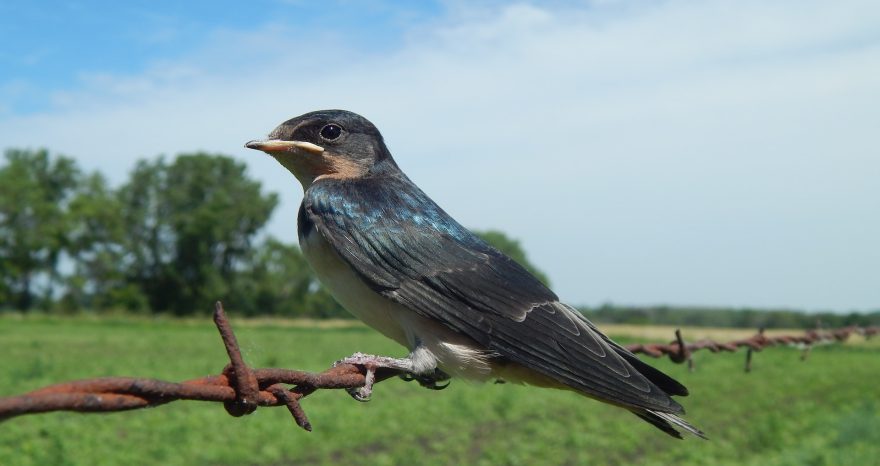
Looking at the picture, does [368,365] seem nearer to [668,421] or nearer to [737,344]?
[668,421]

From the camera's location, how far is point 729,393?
19.3m

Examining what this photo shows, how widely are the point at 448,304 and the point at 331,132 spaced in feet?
3.10

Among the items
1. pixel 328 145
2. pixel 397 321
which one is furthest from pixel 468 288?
pixel 328 145

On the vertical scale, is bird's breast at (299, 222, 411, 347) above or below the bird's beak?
below

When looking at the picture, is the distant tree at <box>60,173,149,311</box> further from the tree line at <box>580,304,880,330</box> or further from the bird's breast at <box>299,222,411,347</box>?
the bird's breast at <box>299,222,411,347</box>

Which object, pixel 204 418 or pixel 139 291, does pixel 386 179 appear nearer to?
pixel 204 418

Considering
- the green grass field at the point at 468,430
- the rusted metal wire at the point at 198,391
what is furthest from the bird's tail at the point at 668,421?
the green grass field at the point at 468,430

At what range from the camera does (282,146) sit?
3369 mm

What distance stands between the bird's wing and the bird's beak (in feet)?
0.84

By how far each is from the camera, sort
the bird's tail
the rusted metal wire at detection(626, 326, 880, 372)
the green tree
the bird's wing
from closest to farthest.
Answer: the bird's tail < the bird's wing < the rusted metal wire at detection(626, 326, 880, 372) < the green tree

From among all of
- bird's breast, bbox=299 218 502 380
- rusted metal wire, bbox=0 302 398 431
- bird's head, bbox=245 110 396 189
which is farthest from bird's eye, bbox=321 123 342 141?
rusted metal wire, bbox=0 302 398 431

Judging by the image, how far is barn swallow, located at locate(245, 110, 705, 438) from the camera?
9.21ft

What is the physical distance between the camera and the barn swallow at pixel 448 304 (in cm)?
281

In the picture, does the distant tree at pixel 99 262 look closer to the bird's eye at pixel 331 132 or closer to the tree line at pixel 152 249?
the tree line at pixel 152 249
